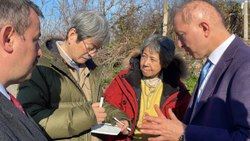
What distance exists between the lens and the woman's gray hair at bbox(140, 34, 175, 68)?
333cm

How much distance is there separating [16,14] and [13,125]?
466 mm

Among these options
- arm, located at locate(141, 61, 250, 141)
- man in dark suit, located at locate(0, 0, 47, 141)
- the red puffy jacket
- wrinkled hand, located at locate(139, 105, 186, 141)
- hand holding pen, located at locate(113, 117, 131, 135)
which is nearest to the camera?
man in dark suit, located at locate(0, 0, 47, 141)

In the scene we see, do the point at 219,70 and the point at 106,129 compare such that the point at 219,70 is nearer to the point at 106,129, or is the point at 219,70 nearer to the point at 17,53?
the point at 106,129

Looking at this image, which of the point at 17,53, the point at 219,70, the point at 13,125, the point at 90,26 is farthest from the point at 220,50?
the point at 13,125

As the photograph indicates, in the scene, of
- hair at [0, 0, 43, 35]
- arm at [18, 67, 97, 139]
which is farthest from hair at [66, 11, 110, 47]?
hair at [0, 0, 43, 35]

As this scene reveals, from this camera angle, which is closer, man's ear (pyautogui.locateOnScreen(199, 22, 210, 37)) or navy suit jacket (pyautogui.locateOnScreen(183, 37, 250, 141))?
navy suit jacket (pyautogui.locateOnScreen(183, 37, 250, 141))

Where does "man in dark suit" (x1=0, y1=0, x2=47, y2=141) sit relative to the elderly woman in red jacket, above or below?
A: above

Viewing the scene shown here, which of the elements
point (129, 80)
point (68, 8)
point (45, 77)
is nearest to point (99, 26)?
point (45, 77)

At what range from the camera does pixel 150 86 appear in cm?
329

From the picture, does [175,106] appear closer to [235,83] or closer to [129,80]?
[129,80]

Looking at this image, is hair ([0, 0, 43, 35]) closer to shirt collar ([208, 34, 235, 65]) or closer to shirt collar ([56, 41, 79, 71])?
shirt collar ([56, 41, 79, 71])

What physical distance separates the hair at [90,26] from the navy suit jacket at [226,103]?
0.92 metres

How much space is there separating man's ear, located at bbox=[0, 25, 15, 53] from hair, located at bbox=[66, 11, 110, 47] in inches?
45.5

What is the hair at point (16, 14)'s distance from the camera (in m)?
1.39
